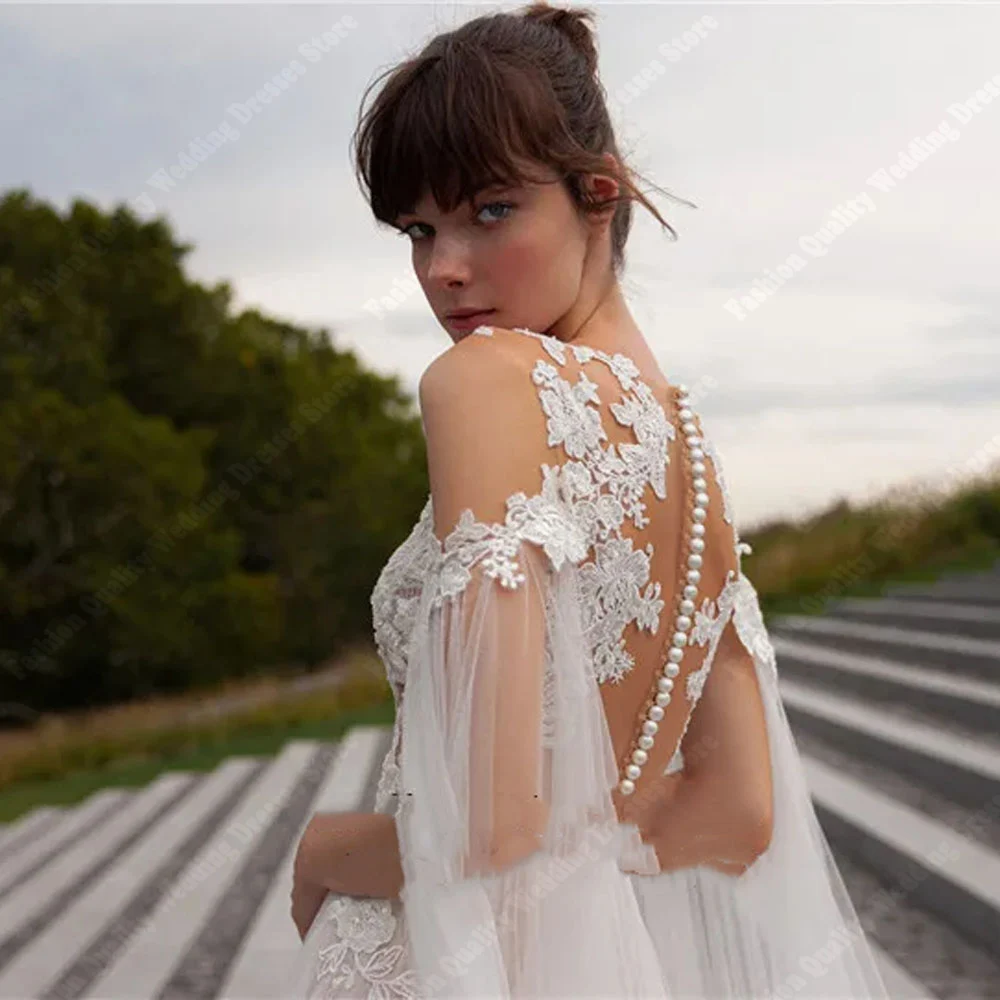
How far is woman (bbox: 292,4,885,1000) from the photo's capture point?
1.21m

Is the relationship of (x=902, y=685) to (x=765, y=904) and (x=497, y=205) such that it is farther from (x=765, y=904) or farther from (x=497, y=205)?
(x=497, y=205)

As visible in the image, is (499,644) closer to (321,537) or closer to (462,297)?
(462,297)

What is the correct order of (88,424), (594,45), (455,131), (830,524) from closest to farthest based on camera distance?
(455,131) → (594,45) → (830,524) → (88,424)

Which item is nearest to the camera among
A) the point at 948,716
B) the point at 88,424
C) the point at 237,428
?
the point at 948,716

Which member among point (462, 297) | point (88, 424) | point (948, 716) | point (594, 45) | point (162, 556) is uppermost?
point (88, 424)

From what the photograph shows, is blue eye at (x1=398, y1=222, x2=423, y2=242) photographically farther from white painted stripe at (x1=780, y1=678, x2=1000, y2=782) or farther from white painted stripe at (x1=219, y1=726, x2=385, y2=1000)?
white painted stripe at (x1=780, y1=678, x2=1000, y2=782)

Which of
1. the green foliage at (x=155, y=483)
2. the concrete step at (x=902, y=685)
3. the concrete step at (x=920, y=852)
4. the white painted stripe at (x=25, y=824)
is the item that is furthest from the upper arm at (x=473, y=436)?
the green foliage at (x=155, y=483)

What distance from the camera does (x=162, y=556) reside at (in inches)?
593

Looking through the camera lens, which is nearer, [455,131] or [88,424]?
[455,131]

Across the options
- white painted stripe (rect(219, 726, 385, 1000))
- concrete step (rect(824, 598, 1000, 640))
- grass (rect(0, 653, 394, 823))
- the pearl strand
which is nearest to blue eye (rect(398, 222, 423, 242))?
the pearl strand

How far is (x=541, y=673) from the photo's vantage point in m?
1.21

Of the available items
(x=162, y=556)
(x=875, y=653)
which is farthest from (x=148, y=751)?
(x=875, y=653)

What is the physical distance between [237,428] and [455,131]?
1676 centimetres

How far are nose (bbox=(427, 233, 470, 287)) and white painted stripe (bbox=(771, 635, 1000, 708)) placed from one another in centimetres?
521
